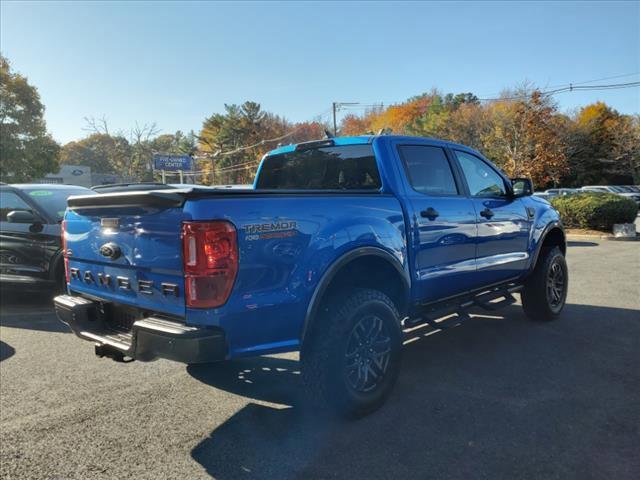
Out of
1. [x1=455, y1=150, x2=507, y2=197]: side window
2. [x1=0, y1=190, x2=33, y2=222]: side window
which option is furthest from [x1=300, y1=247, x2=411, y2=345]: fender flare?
[x1=0, y1=190, x2=33, y2=222]: side window

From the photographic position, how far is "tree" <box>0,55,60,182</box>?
102 feet

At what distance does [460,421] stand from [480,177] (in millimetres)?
2532

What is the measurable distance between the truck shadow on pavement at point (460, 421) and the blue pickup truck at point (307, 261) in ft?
1.01

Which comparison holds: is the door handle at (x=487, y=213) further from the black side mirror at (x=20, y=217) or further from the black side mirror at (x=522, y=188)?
the black side mirror at (x=20, y=217)

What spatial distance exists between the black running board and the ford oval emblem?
2284 millimetres

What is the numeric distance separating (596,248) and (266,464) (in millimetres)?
12076

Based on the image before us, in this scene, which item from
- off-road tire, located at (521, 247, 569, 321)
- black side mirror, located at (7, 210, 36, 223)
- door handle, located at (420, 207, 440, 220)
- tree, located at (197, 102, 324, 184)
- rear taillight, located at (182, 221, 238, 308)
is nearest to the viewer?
rear taillight, located at (182, 221, 238, 308)

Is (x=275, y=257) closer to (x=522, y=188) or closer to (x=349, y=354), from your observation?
(x=349, y=354)

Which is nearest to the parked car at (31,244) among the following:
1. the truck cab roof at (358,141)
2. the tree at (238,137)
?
the truck cab roof at (358,141)

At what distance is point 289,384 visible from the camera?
3.87 meters

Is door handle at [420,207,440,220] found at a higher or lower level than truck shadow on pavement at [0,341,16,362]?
higher

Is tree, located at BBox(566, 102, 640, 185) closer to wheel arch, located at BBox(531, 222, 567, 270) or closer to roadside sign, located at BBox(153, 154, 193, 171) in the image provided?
roadside sign, located at BBox(153, 154, 193, 171)

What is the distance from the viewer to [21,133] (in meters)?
32.2

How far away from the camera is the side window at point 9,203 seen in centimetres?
657
